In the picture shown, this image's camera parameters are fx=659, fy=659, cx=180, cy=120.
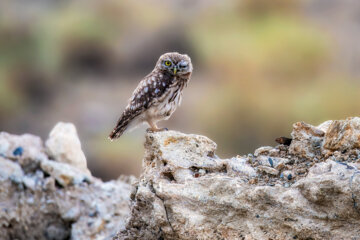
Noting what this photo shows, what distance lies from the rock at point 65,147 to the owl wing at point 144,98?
1057 millimetres

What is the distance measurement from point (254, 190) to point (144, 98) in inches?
90.9

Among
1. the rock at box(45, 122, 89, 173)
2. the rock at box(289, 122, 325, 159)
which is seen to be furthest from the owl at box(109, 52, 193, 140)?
the rock at box(289, 122, 325, 159)

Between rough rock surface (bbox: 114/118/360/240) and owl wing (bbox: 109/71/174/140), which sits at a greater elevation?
owl wing (bbox: 109/71/174/140)

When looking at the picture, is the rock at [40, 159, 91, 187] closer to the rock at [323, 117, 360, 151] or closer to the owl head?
the owl head

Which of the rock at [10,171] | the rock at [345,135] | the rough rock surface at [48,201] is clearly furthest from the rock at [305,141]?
the rock at [10,171]

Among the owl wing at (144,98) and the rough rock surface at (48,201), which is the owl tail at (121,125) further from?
the rough rock surface at (48,201)

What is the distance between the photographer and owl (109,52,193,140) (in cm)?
584

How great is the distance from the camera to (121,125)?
590 centimetres

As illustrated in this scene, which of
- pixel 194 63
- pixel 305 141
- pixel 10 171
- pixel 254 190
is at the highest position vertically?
pixel 194 63

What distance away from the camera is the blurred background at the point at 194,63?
75.6ft

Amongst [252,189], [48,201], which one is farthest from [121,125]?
[252,189]

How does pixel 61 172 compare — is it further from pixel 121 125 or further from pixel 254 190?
pixel 254 190

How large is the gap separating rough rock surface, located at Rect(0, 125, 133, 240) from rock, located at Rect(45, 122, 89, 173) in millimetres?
159

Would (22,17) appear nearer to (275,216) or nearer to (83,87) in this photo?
(83,87)
